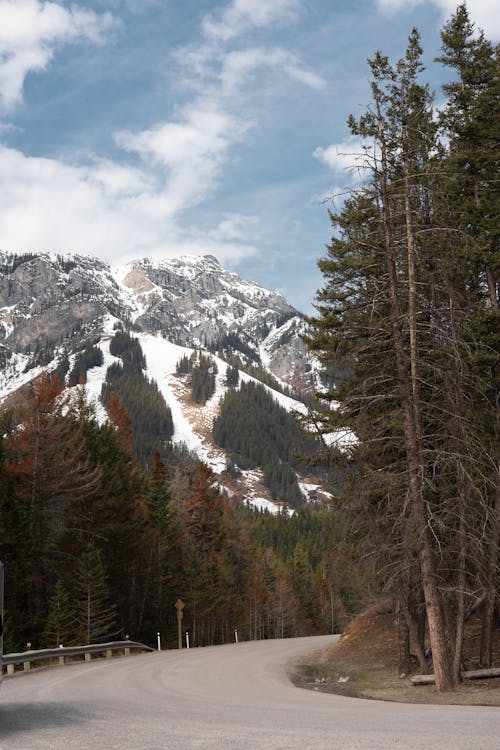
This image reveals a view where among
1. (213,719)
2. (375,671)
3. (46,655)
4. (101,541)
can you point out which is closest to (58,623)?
(46,655)

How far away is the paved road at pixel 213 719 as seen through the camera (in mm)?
7066

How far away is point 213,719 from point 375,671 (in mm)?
12886

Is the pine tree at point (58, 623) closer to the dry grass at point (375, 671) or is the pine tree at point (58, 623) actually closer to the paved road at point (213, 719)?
the dry grass at point (375, 671)

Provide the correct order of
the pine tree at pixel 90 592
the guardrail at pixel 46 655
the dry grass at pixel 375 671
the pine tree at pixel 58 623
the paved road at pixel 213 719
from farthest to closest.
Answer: the pine tree at pixel 90 592
the pine tree at pixel 58 623
the guardrail at pixel 46 655
the dry grass at pixel 375 671
the paved road at pixel 213 719

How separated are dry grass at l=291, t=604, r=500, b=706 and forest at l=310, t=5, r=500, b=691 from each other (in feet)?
2.33

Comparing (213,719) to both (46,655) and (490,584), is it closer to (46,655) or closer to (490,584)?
(490,584)

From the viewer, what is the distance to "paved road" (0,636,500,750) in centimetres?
707

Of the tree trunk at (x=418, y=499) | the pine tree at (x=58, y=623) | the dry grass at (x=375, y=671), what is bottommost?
the dry grass at (x=375, y=671)

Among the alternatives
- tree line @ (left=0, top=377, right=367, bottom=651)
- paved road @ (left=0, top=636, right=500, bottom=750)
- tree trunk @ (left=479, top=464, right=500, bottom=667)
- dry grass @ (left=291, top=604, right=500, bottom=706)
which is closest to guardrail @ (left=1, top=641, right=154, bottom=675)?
tree line @ (left=0, top=377, right=367, bottom=651)

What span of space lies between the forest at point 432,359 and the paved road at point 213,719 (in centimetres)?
429

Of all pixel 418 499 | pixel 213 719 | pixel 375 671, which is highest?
pixel 418 499

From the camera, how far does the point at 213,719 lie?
9133mm

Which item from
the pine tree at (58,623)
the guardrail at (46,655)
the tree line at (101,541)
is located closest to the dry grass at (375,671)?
the tree line at (101,541)

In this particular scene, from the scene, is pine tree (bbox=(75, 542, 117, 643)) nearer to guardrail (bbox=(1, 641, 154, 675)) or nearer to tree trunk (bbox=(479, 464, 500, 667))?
guardrail (bbox=(1, 641, 154, 675))
